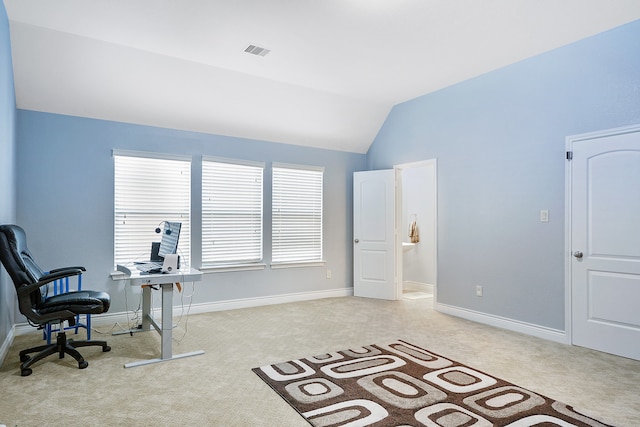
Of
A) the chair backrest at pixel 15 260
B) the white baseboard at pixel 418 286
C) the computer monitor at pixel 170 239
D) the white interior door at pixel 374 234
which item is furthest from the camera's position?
the white baseboard at pixel 418 286

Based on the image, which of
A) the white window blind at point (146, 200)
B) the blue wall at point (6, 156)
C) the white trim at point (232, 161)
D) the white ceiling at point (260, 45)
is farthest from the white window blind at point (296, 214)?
the blue wall at point (6, 156)

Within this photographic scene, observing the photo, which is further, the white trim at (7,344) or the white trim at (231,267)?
the white trim at (231,267)

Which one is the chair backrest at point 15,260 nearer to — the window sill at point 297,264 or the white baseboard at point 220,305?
the white baseboard at point 220,305

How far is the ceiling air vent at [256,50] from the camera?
12.4 feet

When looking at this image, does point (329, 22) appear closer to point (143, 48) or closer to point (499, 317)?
point (143, 48)

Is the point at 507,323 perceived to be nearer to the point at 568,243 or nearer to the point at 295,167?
the point at 568,243

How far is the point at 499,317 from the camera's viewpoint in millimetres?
4398

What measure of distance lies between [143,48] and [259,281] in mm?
3180

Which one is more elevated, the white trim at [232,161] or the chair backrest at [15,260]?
the white trim at [232,161]

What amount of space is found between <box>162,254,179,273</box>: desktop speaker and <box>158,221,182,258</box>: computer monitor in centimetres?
13

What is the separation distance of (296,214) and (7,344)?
3605mm

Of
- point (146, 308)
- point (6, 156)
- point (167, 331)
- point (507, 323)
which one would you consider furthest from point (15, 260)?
point (507, 323)

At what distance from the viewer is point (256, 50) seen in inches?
151

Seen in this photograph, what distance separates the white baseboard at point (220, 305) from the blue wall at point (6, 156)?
686 mm
